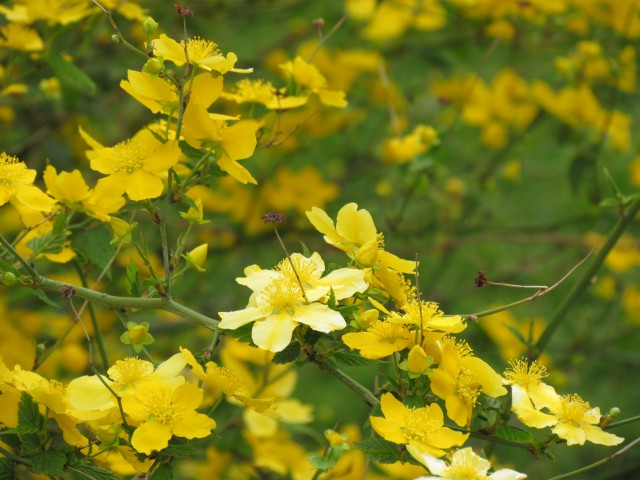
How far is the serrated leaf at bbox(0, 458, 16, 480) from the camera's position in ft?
3.67

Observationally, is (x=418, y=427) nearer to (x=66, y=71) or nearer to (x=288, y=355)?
(x=288, y=355)

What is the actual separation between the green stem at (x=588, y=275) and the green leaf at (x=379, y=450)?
462 millimetres

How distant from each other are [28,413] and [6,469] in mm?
78

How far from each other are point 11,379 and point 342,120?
5.72 ft

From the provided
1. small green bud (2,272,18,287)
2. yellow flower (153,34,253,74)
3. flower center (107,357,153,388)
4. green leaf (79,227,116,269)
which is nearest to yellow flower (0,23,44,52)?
green leaf (79,227,116,269)

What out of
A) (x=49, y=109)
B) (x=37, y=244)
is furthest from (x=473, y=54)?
(x=37, y=244)

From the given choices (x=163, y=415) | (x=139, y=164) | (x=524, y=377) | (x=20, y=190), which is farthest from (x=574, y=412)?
(x=20, y=190)

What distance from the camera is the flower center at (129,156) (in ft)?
4.02

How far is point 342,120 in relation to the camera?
9.01 feet

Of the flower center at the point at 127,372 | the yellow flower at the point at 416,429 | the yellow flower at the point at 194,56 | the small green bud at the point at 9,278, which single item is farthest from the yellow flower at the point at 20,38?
the yellow flower at the point at 416,429

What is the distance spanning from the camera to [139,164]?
4.02 feet

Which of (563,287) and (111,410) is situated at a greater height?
(111,410)

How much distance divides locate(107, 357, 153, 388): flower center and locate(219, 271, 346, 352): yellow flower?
17 cm

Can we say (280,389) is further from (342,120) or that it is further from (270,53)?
(270,53)
